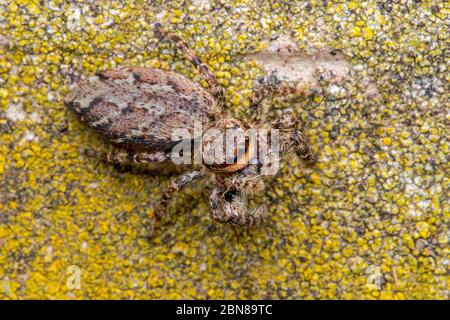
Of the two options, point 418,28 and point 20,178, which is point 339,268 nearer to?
point 418,28

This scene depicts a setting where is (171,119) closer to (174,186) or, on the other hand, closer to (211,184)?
(174,186)

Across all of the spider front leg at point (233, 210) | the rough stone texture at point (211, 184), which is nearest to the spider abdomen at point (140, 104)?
the rough stone texture at point (211, 184)

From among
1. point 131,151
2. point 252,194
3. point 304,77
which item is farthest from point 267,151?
point 131,151

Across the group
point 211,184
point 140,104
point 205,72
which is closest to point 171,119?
point 140,104

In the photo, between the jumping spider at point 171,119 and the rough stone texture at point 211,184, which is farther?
the rough stone texture at point 211,184

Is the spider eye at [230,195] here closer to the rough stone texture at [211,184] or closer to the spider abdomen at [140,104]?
the rough stone texture at [211,184]

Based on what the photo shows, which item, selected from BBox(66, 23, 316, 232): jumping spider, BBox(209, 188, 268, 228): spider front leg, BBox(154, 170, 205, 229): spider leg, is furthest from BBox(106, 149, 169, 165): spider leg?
BBox(209, 188, 268, 228): spider front leg

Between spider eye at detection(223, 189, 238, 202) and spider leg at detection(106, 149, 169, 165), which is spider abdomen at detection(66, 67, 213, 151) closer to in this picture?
spider leg at detection(106, 149, 169, 165)
